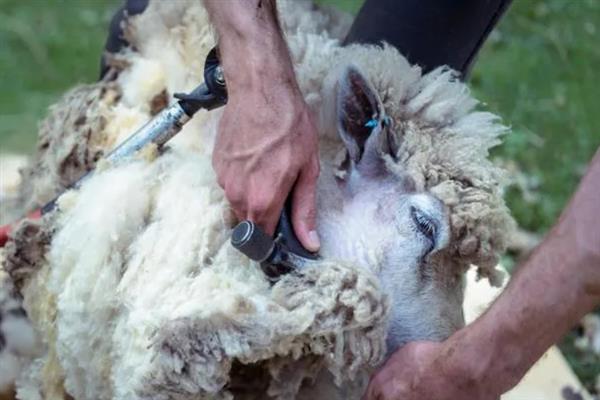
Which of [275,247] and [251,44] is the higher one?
[251,44]

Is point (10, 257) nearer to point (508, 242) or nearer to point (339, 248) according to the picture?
point (339, 248)

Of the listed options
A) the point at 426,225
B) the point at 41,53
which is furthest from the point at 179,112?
the point at 41,53

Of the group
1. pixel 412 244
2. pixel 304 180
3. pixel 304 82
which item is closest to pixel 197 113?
pixel 304 82

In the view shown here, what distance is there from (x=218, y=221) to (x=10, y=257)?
38 cm

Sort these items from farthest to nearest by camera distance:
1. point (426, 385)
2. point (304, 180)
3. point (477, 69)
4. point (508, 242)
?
1. point (477, 69)
2. point (508, 242)
3. point (304, 180)
4. point (426, 385)

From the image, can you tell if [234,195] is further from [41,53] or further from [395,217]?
[41,53]

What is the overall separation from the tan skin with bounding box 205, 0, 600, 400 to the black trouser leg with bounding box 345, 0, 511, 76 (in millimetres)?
385

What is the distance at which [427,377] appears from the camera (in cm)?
138

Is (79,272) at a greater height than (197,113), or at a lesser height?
lesser

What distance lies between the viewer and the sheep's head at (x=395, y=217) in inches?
61.2

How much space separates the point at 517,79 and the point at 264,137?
247 cm

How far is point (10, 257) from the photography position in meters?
1.74

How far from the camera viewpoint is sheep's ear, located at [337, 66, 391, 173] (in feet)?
5.25

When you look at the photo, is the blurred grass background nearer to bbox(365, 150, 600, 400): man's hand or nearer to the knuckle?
the knuckle
